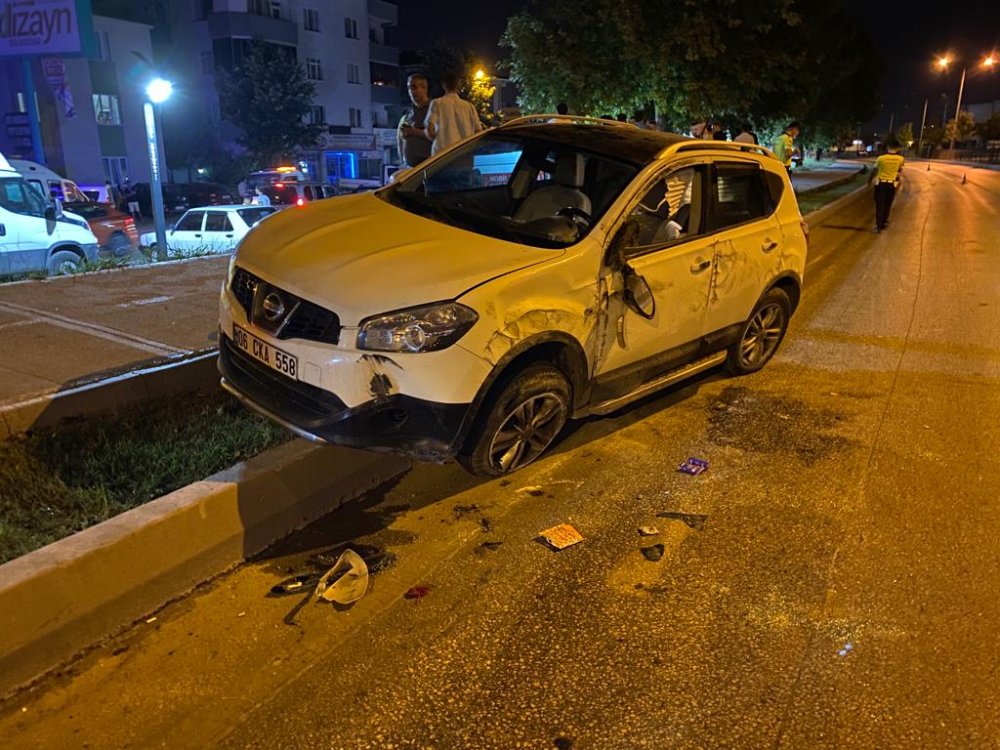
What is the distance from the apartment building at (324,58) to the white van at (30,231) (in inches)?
1322

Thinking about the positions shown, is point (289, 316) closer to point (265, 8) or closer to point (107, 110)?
point (107, 110)

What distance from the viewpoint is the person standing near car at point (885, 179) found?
596 inches

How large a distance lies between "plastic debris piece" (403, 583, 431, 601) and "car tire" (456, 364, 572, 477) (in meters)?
0.77

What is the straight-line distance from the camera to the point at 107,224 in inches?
680

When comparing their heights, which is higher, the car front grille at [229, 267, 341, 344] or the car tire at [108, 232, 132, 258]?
the car front grille at [229, 267, 341, 344]

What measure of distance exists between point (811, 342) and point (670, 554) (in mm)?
4465

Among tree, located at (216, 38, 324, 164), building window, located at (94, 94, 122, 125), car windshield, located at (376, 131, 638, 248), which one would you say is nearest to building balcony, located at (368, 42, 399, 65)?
tree, located at (216, 38, 324, 164)

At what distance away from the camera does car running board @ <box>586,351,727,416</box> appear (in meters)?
4.51

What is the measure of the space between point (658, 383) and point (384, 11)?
54.7m

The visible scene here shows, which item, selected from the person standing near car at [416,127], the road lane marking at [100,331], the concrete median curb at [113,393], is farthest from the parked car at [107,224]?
the concrete median curb at [113,393]

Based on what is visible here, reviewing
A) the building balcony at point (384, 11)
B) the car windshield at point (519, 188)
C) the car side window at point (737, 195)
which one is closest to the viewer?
the car windshield at point (519, 188)

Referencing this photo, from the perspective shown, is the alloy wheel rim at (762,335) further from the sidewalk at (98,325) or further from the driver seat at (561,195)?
the sidewalk at (98,325)

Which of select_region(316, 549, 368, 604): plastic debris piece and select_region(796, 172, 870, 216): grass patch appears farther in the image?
select_region(796, 172, 870, 216): grass patch

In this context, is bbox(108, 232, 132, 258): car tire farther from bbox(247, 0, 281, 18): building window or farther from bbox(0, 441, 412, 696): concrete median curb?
bbox(247, 0, 281, 18): building window
